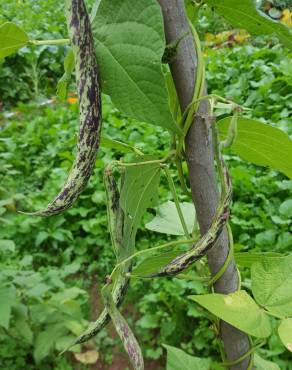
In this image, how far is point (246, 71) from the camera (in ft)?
10.00

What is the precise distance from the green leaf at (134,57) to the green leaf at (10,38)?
0.07 metres

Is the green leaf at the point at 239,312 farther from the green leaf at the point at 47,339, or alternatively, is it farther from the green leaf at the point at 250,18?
the green leaf at the point at 47,339

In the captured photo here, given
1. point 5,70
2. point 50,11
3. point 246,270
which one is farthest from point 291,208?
point 50,11

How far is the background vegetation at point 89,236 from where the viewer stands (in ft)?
5.22

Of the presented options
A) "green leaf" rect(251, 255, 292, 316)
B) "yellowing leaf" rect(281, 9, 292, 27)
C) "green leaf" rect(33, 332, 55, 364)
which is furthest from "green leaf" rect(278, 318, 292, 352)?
"yellowing leaf" rect(281, 9, 292, 27)

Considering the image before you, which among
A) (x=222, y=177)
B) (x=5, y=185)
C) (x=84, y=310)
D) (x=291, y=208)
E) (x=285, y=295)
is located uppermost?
(x=222, y=177)

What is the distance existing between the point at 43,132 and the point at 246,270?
182 cm

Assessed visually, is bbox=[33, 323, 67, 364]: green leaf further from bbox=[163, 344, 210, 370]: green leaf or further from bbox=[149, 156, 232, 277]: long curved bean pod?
bbox=[149, 156, 232, 277]: long curved bean pod

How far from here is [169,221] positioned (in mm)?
658

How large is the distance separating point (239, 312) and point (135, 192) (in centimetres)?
16

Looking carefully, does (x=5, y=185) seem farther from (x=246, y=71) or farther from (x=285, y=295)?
(x=285, y=295)

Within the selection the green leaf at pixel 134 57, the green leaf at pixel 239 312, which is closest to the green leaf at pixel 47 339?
the green leaf at pixel 239 312

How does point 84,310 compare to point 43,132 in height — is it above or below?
below

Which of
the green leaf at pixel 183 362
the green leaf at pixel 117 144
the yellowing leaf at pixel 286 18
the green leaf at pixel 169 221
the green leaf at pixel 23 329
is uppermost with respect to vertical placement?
the green leaf at pixel 117 144
